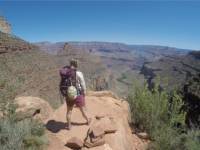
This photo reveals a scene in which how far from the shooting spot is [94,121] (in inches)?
356

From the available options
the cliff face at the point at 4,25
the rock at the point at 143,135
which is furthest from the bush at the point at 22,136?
the cliff face at the point at 4,25

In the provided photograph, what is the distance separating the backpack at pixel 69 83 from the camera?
26.2 ft

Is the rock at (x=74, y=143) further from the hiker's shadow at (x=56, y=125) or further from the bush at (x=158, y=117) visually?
the bush at (x=158, y=117)

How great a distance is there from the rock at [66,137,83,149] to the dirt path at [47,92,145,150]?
13 cm

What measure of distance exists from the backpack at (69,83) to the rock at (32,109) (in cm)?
173

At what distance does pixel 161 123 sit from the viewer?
9359 millimetres

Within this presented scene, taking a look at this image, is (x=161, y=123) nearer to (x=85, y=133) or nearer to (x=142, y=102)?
(x=142, y=102)

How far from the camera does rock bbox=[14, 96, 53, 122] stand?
31.2 ft

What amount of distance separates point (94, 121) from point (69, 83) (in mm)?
1515

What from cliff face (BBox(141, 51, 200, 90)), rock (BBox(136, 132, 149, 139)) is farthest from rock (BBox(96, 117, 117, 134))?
cliff face (BBox(141, 51, 200, 90))

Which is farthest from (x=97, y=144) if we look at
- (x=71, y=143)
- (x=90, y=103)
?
(x=90, y=103)

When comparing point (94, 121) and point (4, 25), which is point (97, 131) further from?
point (4, 25)

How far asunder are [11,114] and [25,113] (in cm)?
100

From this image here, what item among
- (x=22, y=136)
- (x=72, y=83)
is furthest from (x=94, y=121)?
(x=22, y=136)
